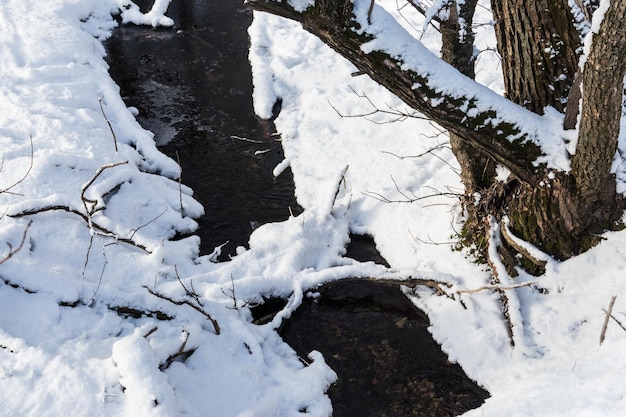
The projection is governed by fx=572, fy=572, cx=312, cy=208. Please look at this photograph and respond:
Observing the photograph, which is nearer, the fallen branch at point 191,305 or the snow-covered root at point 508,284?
the snow-covered root at point 508,284

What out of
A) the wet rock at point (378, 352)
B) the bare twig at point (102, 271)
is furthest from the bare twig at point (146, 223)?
the wet rock at point (378, 352)

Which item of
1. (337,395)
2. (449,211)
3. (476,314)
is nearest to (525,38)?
(449,211)

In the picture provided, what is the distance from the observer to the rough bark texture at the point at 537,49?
143 inches

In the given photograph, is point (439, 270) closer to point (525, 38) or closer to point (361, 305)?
point (361, 305)

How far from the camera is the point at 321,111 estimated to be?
22.9 ft

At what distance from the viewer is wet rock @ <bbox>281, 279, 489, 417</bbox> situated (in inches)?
163

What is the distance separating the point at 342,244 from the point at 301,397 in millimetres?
1632

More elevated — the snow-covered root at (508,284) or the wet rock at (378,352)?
the snow-covered root at (508,284)

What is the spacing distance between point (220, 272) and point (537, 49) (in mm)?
3022

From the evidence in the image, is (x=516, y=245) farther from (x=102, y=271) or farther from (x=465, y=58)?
(x=102, y=271)

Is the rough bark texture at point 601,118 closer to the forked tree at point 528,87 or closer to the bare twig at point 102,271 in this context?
the forked tree at point 528,87

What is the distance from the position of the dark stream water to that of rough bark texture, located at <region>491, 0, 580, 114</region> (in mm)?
1989

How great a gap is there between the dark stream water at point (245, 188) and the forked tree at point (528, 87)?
4.17 feet

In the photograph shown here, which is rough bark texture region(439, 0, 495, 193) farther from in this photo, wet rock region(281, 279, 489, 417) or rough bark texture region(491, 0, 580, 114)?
wet rock region(281, 279, 489, 417)
